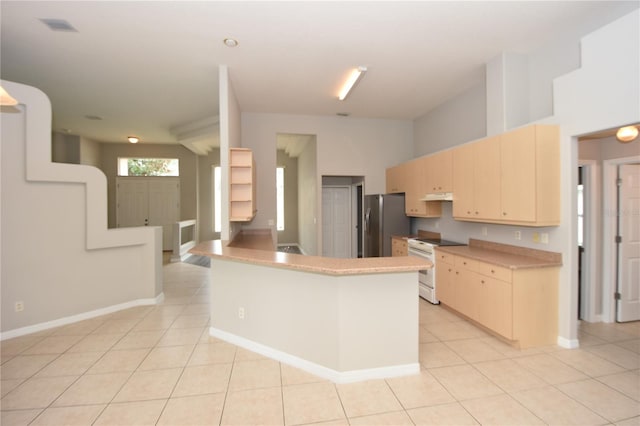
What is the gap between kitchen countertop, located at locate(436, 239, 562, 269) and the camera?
9.81 feet

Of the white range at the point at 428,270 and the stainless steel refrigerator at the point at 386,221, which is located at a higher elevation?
the stainless steel refrigerator at the point at 386,221

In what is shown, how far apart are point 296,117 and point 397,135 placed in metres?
2.17

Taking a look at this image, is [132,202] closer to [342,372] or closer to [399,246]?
[399,246]

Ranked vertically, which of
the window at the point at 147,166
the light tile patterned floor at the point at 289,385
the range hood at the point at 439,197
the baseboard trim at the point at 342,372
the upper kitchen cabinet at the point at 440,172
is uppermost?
the window at the point at 147,166

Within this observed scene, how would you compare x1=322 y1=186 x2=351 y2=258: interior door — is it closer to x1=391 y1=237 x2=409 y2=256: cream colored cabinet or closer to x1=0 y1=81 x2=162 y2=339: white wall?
x1=391 y1=237 x2=409 y2=256: cream colored cabinet

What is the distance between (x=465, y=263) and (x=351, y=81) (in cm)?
290

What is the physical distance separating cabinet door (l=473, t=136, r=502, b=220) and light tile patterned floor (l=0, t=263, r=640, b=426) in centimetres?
146

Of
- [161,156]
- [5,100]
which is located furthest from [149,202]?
[5,100]

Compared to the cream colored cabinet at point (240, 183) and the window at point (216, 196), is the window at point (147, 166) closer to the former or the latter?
the window at point (216, 196)

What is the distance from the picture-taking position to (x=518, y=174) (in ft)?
9.99

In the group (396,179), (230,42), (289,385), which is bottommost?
(289,385)

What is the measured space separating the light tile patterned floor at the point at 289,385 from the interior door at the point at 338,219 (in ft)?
13.8

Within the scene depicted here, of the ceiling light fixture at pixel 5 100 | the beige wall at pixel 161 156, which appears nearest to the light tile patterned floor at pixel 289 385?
the ceiling light fixture at pixel 5 100

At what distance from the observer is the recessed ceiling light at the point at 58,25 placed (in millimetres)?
2788
